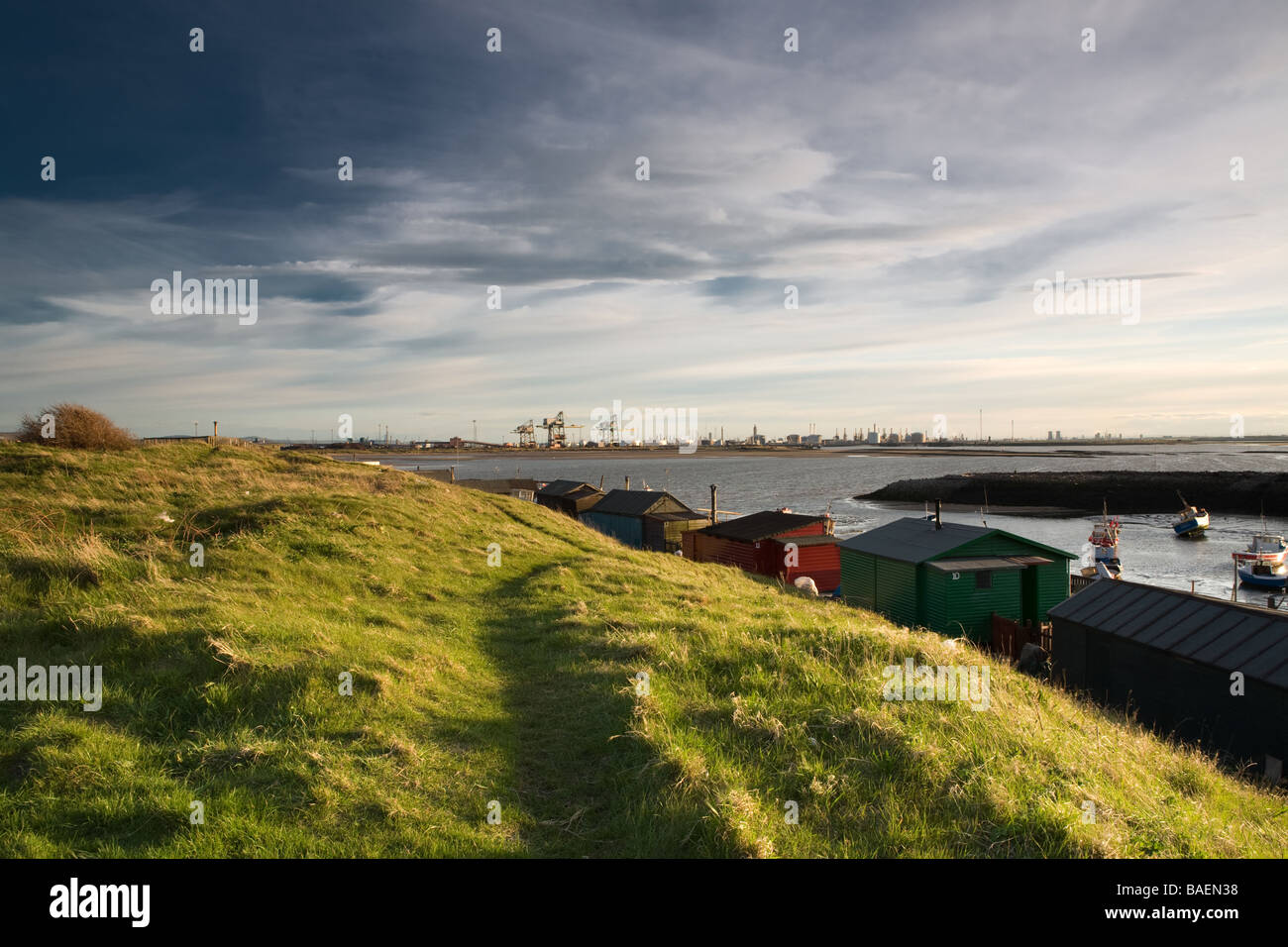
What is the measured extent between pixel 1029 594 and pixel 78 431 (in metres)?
38.6

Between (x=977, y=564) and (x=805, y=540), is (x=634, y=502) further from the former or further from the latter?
(x=977, y=564)

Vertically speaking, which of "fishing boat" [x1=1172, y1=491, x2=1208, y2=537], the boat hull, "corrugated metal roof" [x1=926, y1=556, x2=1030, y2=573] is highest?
"corrugated metal roof" [x1=926, y1=556, x2=1030, y2=573]

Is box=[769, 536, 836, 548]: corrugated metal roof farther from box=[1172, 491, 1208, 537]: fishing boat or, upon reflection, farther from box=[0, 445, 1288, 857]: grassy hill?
box=[1172, 491, 1208, 537]: fishing boat

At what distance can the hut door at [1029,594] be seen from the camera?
24.6 meters

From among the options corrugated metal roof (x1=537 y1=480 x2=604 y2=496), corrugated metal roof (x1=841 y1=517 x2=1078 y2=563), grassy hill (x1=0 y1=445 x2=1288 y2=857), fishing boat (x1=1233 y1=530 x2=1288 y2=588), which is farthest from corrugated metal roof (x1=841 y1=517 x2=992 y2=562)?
fishing boat (x1=1233 y1=530 x2=1288 y2=588)

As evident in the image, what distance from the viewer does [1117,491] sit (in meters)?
110

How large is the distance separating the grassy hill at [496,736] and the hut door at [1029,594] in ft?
37.3

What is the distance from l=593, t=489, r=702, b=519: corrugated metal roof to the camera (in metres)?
48.2

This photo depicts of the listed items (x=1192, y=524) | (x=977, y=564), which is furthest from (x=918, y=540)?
(x=1192, y=524)

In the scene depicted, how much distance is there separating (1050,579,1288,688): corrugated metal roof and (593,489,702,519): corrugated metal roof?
30410mm

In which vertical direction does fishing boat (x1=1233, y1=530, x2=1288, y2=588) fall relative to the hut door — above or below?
below

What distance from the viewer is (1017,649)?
22234 mm

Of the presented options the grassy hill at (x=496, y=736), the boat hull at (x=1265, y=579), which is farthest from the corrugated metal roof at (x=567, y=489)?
the boat hull at (x=1265, y=579)
